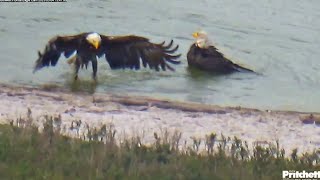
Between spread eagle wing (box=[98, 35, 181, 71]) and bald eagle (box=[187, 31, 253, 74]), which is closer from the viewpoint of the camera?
spread eagle wing (box=[98, 35, 181, 71])

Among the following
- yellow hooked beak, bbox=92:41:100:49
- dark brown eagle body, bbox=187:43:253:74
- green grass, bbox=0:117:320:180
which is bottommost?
green grass, bbox=0:117:320:180

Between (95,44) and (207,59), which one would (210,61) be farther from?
(95,44)

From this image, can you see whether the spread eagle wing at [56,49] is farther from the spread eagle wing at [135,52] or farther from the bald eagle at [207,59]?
the bald eagle at [207,59]

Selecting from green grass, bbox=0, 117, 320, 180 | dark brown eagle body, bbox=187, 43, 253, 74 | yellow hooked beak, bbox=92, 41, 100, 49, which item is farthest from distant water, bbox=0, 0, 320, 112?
green grass, bbox=0, 117, 320, 180

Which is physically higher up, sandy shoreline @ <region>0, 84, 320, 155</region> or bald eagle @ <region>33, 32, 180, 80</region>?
bald eagle @ <region>33, 32, 180, 80</region>

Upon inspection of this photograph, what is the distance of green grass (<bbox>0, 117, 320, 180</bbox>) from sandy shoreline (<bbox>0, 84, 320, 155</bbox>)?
194 cm

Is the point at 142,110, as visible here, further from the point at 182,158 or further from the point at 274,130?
the point at 182,158

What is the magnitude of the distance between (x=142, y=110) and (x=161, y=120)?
2.45 feet

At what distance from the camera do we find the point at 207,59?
1800 cm

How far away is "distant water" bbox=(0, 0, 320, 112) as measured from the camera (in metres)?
16.2

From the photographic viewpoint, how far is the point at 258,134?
1270 centimetres

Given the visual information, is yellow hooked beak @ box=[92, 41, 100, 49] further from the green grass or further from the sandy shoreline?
the green grass

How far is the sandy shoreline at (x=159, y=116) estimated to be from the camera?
12.4 m

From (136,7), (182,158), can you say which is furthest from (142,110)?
(136,7)
